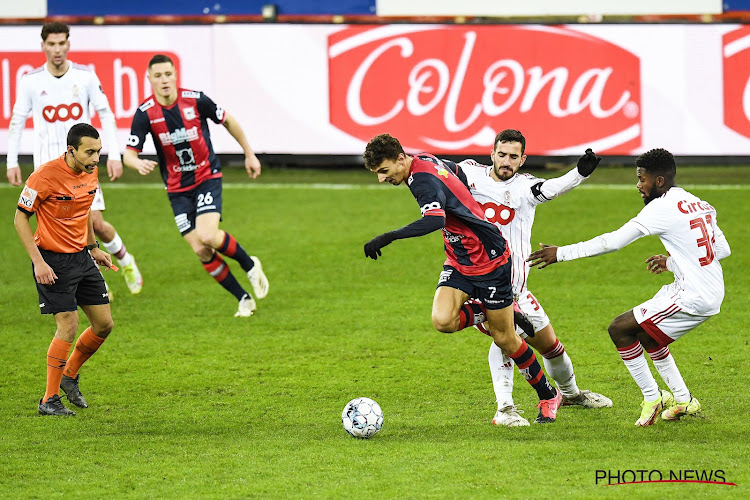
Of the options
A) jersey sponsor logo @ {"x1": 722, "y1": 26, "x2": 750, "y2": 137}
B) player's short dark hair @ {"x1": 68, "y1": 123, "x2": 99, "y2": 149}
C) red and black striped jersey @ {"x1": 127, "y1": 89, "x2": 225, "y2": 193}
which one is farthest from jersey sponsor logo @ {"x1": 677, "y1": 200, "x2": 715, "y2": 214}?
jersey sponsor logo @ {"x1": 722, "y1": 26, "x2": 750, "y2": 137}

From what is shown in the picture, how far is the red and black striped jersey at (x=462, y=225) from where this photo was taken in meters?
6.44

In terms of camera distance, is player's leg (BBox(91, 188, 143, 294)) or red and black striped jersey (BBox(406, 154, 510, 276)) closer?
red and black striped jersey (BBox(406, 154, 510, 276))

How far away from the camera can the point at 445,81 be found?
15109 mm

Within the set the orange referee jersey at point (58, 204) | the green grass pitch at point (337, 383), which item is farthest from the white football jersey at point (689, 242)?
the orange referee jersey at point (58, 204)

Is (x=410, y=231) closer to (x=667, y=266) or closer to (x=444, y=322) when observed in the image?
(x=444, y=322)

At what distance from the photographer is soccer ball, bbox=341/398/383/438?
6.38 metres

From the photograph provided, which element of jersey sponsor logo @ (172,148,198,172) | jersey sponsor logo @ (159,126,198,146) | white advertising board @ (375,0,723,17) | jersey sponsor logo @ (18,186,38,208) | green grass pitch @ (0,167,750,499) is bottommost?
green grass pitch @ (0,167,750,499)

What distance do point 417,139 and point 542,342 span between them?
28.2ft

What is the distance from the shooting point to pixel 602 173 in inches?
653

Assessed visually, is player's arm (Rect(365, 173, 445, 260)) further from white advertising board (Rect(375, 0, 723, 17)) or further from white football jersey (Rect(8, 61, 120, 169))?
white advertising board (Rect(375, 0, 723, 17))

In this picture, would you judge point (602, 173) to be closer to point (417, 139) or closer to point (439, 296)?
point (417, 139)

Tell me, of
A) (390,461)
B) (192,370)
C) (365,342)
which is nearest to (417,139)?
(365,342)

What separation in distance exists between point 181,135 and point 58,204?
9.56ft

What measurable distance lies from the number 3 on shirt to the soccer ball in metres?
2.16
